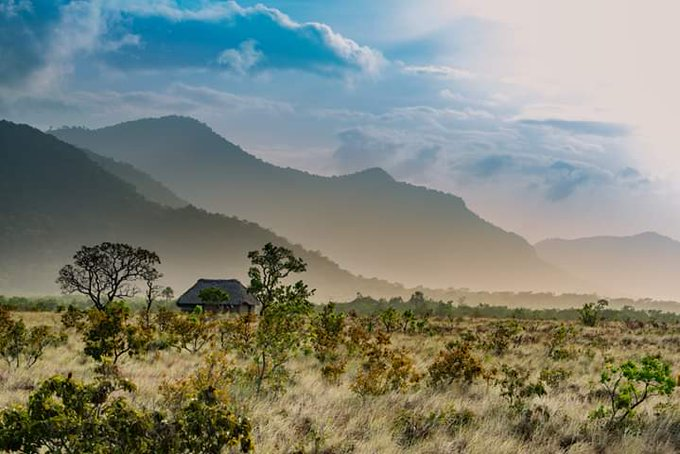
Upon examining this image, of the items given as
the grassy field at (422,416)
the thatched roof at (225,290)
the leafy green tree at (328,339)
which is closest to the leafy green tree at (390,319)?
the leafy green tree at (328,339)

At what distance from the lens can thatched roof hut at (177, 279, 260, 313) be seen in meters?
74.2

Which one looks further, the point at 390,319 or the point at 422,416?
the point at 390,319

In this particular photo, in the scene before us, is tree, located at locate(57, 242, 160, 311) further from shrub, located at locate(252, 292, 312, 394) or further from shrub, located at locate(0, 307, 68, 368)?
shrub, located at locate(252, 292, 312, 394)

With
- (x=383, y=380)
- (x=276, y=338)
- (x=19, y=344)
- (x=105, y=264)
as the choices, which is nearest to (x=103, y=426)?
(x=276, y=338)

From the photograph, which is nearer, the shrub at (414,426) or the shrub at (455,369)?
the shrub at (414,426)

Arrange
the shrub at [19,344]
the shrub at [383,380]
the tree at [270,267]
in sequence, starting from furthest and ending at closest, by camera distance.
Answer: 1. the tree at [270,267]
2. the shrub at [19,344]
3. the shrub at [383,380]

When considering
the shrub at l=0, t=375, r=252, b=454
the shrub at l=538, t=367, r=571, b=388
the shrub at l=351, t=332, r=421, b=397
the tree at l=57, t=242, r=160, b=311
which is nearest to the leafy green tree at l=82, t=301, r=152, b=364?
the shrub at l=351, t=332, r=421, b=397

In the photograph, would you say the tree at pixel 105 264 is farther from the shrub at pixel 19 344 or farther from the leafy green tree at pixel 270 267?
the shrub at pixel 19 344

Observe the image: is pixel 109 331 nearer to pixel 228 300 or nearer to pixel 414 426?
pixel 414 426

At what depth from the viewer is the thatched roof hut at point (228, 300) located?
7425cm

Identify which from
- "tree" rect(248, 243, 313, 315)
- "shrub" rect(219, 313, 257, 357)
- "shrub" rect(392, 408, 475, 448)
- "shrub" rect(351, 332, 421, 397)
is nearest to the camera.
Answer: "shrub" rect(392, 408, 475, 448)

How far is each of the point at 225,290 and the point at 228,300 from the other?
3552mm

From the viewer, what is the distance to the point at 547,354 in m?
27.6

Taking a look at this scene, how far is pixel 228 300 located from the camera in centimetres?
7481
